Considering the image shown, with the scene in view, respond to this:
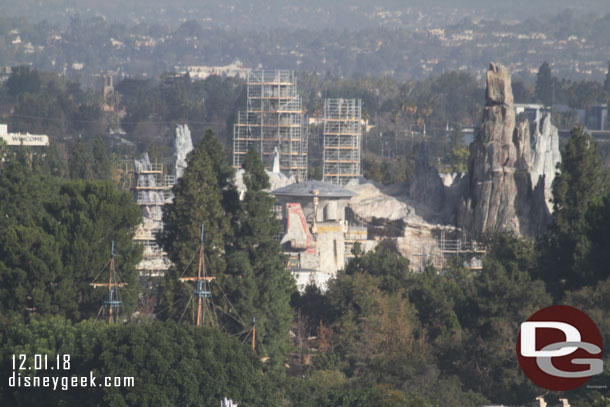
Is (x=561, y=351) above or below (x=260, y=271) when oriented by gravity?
below

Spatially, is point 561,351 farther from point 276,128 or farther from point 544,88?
point 544,88

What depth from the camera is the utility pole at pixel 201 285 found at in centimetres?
4128

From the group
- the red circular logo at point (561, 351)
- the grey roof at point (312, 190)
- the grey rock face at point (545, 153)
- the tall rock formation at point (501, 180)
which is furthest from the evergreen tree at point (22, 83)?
the red circular logo at point (561, 351)

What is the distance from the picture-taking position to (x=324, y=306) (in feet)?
157

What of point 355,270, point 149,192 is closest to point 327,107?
point 149,192

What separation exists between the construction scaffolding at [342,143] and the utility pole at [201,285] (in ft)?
132

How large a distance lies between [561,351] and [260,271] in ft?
43.6

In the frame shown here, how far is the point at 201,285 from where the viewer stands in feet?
137

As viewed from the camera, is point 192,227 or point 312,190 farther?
point 312,190

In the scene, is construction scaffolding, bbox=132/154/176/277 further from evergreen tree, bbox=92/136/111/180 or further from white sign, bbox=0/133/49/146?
white sign, bbox=0/133/49/146

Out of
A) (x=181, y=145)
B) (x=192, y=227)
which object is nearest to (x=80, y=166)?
(x=181, y=145)

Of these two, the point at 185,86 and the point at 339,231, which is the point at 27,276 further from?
the point at 185,86

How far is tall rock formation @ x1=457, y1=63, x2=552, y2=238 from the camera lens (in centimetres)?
6081

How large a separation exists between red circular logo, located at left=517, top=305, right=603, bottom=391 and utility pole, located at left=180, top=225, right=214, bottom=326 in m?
9.19
